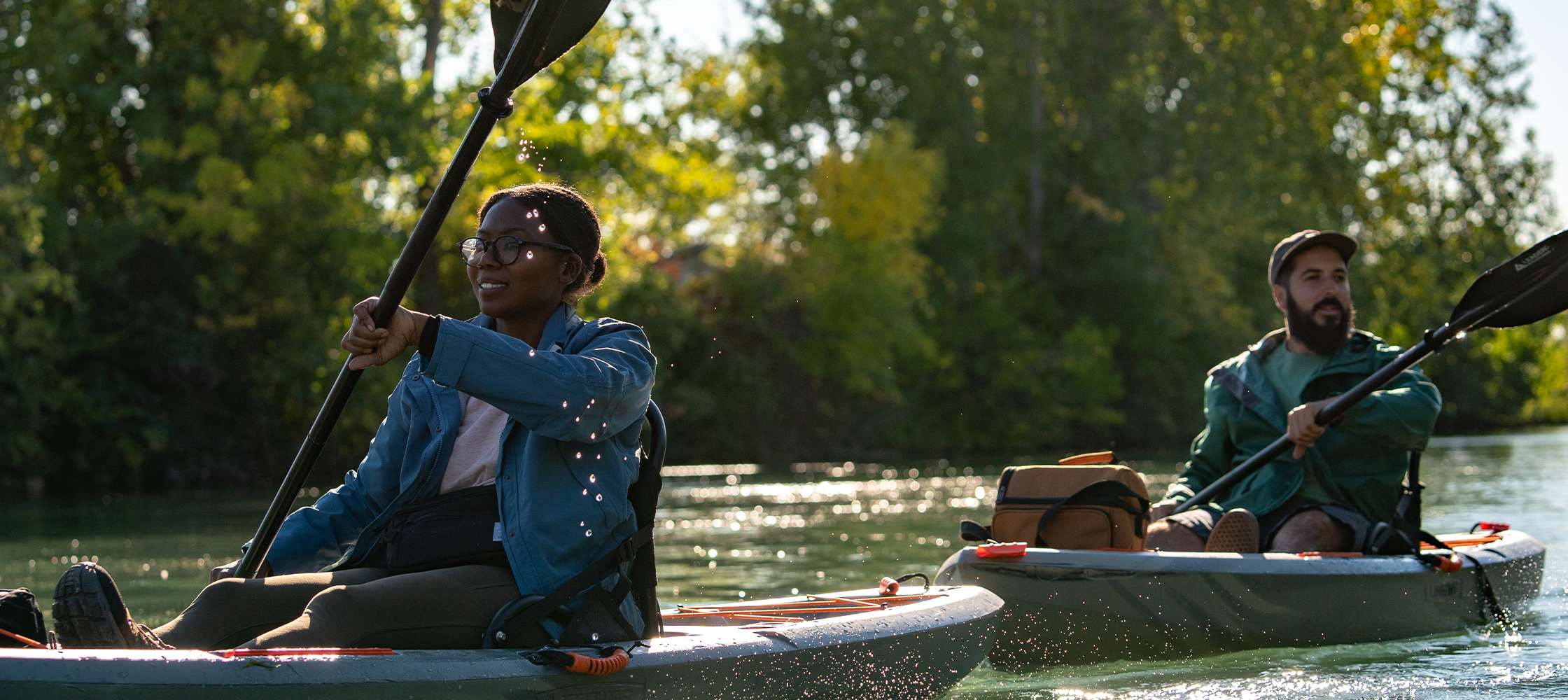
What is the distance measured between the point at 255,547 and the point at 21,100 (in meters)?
Result: 19.4

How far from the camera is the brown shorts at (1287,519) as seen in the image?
640 cm

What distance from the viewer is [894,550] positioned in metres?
11.0

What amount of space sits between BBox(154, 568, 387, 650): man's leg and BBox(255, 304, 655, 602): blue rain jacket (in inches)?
6.1

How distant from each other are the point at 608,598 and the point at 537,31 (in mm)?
1349

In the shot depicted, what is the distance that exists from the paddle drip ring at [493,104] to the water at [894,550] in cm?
232

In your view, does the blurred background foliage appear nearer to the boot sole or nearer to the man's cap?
the man's cap

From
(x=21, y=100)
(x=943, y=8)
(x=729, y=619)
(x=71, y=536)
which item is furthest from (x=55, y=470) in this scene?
(x=943, y=8)

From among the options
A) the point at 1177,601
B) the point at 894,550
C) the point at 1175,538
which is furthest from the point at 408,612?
the point at 894,550

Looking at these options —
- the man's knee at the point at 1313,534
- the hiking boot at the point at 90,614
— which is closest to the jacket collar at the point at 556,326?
the hiking boot at the point at 90,614

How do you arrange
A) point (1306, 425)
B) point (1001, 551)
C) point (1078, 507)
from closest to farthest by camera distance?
1. point (1001, 551)
2. point (1078, 507)
3. point (1306, 425)

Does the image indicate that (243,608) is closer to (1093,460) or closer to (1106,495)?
(1106,495)

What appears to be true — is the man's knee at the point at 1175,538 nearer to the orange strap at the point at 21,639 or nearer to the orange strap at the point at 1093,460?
the orange strap at the point at 1093,460

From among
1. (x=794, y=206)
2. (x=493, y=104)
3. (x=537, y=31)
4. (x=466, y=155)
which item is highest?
(x=794, y=206)

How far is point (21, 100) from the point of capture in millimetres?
21469
